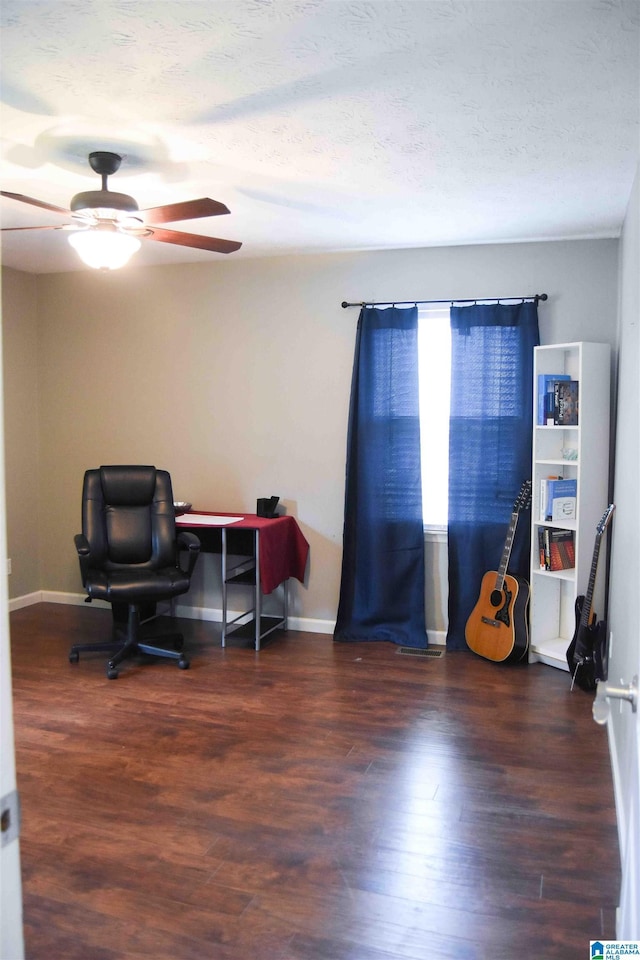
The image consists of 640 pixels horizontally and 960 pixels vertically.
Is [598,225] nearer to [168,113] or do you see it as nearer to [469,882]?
[168,113]

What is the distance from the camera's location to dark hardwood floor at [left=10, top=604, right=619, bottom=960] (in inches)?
84.3

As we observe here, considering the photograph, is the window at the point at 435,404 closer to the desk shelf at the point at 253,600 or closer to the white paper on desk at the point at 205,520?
the desk shelf at the point at 253,600

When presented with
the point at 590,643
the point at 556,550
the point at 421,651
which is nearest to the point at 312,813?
the point at 590,643

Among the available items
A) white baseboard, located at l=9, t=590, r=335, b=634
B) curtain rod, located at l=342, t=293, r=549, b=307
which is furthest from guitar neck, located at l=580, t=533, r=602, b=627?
white baseboard, located at l=9, t=590, r=335, b=634

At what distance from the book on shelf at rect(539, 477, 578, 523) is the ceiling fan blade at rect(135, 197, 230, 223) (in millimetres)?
2430

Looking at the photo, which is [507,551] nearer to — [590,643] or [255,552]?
[590,643]

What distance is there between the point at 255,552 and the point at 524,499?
1655 mm

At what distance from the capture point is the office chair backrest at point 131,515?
4562 millimetres

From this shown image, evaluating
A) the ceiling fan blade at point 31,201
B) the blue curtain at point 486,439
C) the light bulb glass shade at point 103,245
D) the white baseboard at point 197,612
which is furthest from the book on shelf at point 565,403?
the ceiling fan blade at point 31,201

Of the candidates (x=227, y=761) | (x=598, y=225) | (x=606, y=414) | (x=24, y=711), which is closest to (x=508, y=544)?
(x=606, y=414)

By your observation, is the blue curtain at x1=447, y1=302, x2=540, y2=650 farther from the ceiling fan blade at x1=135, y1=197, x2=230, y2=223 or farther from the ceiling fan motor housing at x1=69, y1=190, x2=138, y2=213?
the ceiling fan motor housing at x1=69, y1=190, x2=138, y2=213

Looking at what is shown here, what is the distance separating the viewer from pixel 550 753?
3.25 metres

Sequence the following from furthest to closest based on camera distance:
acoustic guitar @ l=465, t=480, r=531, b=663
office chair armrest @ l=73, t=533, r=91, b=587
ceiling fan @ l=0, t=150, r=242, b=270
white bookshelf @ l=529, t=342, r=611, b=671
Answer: acoustic guitar @ l=465, t=480, r=531, b=663
office chair armrest @ l=73, t=533, r=91, b=587
white bookshelf @ l=529, t=342, r=611, b=671
ceiling fan @ l=0, t=150, r=242, b=270

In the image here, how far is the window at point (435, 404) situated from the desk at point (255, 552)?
900 mm
